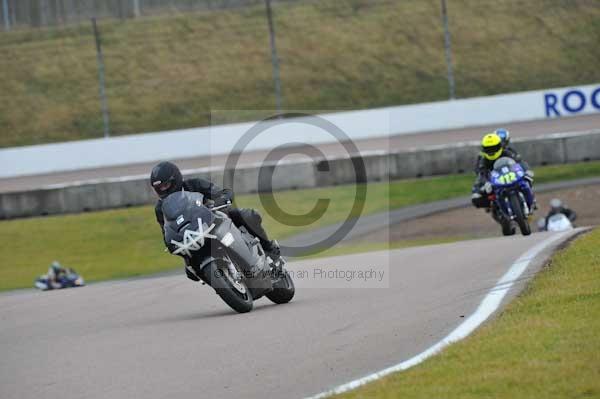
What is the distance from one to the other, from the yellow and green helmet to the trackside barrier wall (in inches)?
344

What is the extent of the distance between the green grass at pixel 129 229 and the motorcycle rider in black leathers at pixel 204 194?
35.7 feet

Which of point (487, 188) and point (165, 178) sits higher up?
point (165, 178)

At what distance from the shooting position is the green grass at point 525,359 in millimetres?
5098

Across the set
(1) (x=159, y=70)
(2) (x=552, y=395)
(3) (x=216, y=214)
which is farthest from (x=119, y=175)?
(2) (x=552, y=395)

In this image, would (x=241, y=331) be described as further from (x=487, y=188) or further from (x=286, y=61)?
(x=286, y=61)

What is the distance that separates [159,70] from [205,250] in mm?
28240

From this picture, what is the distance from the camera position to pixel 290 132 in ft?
97.8

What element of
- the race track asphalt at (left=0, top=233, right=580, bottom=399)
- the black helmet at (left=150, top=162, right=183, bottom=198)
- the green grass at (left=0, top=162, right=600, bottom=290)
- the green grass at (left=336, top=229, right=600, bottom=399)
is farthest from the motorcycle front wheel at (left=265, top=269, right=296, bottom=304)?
the green grass at (left=0, top=162, right=600, bottom=290)

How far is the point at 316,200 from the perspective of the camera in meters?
24.3

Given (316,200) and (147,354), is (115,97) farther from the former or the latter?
(147,354)

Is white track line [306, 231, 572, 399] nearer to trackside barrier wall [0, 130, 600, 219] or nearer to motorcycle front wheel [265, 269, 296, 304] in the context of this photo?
motorcycle front wheel [265, 269, 296, 304]

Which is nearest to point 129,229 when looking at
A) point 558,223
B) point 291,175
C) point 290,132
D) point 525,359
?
point 291,175

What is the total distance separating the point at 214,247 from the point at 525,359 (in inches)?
145

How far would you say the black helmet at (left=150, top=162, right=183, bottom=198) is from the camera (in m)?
8.96
